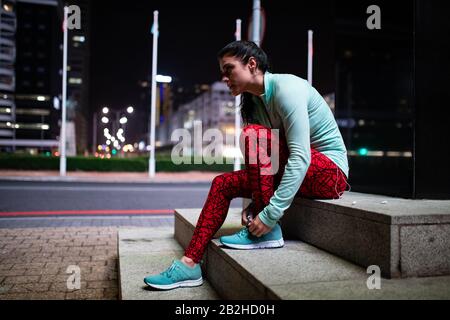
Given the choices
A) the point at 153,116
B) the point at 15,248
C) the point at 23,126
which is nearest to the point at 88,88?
the point at 23,126

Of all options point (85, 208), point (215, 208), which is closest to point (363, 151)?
point (215, 208)

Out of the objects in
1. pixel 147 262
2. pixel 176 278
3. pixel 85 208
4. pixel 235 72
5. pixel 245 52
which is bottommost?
pixel 85 208

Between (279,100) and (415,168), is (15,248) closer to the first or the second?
(279,100)

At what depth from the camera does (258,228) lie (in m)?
2.29

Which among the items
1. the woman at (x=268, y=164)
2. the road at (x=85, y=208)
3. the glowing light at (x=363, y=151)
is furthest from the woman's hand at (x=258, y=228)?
the road at (x=85, y=208)

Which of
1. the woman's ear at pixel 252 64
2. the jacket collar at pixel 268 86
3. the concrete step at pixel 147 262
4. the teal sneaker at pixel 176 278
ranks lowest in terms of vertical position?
the concrete step at pixel 147 262

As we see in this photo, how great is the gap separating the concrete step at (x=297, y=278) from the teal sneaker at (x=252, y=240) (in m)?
0.04

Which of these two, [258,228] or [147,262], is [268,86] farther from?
[147,262]

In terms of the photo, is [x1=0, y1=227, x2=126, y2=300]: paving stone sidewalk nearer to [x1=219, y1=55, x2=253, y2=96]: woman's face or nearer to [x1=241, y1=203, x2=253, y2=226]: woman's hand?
[x1=241, y1=203, x2=253, y2=226]: woman's hand

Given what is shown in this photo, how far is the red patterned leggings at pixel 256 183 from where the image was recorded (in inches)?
95.0

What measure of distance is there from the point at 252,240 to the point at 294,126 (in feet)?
2.39

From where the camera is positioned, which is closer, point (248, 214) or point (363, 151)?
point (248, 214)

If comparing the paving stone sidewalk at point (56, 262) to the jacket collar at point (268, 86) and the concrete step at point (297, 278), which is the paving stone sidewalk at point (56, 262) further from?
the jacket collar at point (268, 86)

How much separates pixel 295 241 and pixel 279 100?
1.02 m
